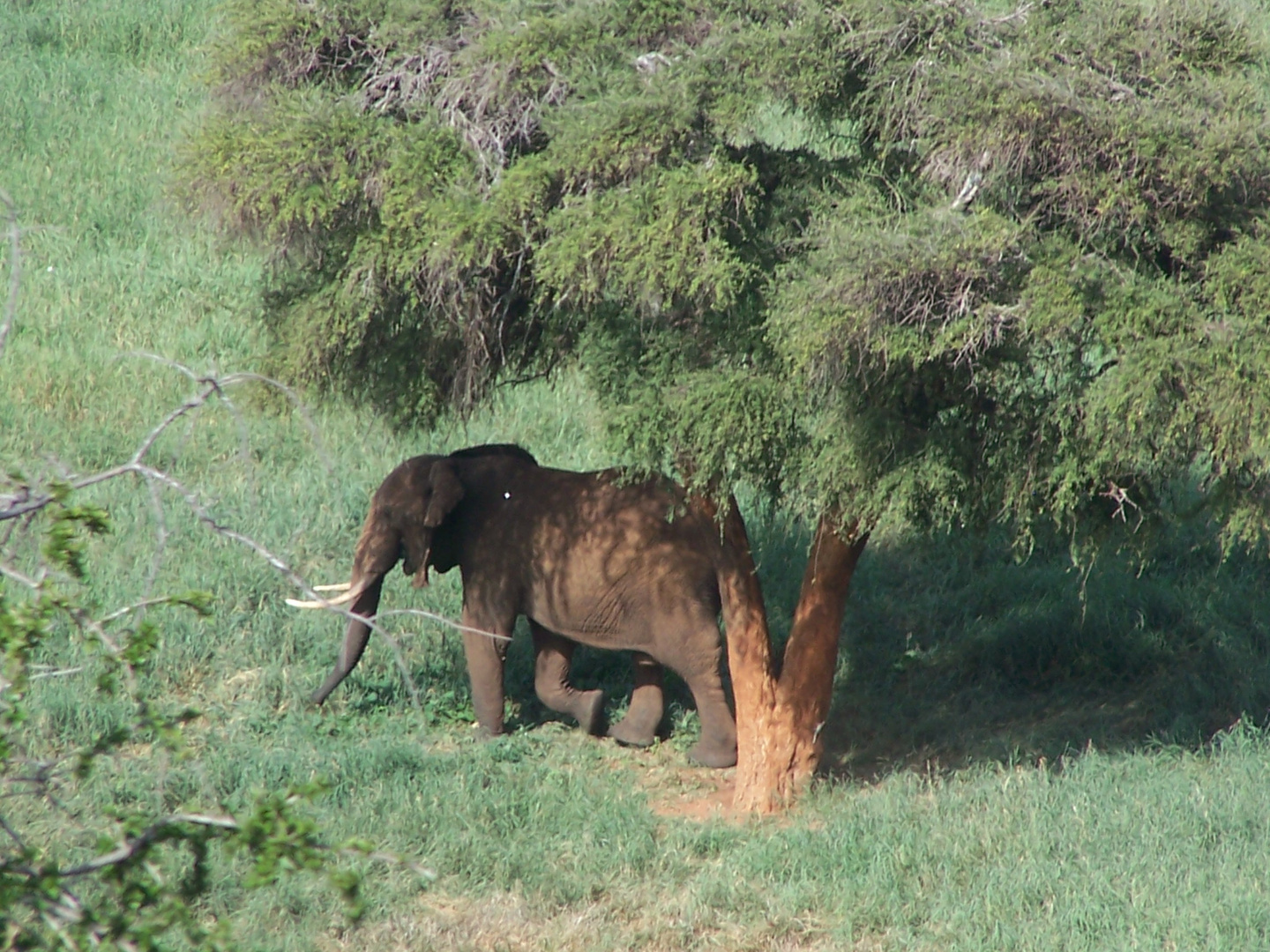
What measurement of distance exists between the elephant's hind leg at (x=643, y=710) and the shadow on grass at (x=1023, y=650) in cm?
96

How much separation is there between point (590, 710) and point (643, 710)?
0.30 m

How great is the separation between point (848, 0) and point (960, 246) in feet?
4.25

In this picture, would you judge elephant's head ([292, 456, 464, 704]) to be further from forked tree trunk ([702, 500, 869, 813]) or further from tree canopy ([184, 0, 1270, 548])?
forked tree trunk ([702, 500, 869, 813])

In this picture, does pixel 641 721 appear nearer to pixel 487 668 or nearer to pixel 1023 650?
pixel 487 668

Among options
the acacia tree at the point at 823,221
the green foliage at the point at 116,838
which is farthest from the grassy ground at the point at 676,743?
the acacia tree at the point at 823,221

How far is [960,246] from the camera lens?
5160 mm

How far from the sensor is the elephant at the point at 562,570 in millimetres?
7902

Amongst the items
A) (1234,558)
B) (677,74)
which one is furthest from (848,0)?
(1234,558)

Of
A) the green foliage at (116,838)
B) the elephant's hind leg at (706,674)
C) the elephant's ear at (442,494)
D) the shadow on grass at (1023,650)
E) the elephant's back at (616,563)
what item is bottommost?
the shadow on grass at (1023,650)

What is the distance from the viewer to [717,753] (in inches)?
312

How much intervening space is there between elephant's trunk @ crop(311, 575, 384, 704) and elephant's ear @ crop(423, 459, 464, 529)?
58 centimetres

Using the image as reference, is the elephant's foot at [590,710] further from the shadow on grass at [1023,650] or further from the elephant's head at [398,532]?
the shadow on grass at [1023,650]

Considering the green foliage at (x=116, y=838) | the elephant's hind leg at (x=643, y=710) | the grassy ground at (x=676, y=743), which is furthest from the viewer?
the elephant's hind leg at (x=643, y=710)

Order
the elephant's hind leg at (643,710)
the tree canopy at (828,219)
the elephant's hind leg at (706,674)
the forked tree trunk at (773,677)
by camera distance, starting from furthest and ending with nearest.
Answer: the elephant's hind leg at (643,710)
the elephant's hind leg at (706,674)
the forked tree trunk at (773,677)
the tree canopy at (828,219)
